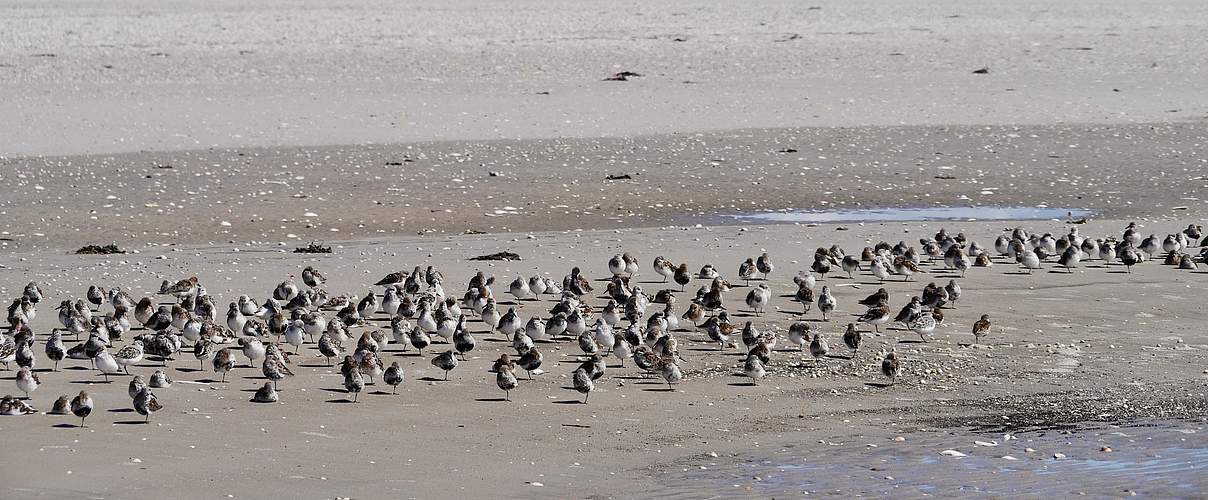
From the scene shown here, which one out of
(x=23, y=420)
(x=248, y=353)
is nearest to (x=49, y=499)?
(x=23, y=420)

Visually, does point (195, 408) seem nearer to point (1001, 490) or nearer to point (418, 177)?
point (1001, 490)

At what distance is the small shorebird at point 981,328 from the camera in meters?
15.3

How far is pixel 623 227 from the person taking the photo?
22812 millimetres

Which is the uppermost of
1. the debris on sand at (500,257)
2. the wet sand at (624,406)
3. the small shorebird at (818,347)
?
the debris on sand at (500,257)

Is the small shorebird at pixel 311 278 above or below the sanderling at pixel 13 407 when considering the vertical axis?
above

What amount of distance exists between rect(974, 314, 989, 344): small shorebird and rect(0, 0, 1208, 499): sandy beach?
0.55 feet

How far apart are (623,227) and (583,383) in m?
10.1

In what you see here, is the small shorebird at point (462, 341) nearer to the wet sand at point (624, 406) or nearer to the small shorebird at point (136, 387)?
the wet sand at point (624, 406)

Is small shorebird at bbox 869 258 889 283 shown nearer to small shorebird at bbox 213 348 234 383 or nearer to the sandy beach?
the sandy beach

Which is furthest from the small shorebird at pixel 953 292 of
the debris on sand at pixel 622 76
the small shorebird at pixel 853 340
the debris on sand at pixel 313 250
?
the debris on sand at pixel 622 76

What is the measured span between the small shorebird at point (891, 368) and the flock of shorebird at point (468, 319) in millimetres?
13

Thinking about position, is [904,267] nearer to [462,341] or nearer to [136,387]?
[462,341]

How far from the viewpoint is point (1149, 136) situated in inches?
1198

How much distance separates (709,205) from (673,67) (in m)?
17.2
